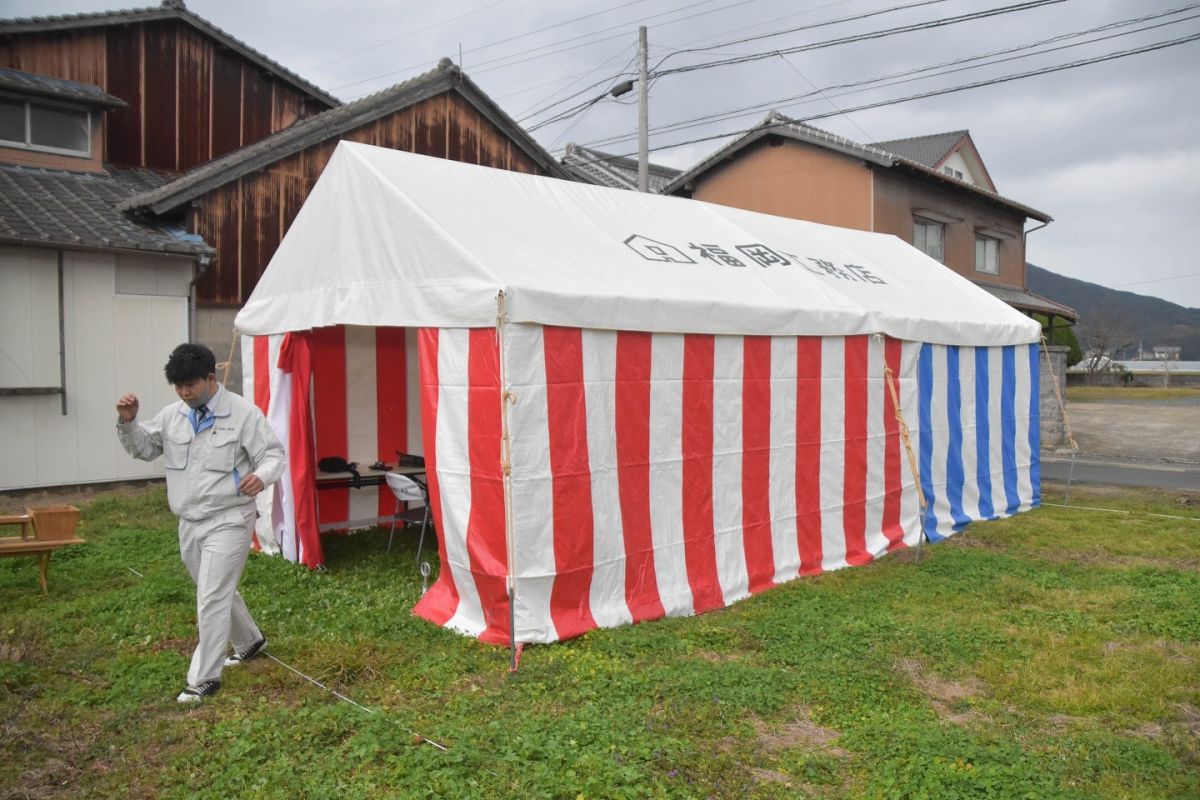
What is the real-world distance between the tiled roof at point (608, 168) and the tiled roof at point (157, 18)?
6259mm

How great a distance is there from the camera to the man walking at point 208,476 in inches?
156

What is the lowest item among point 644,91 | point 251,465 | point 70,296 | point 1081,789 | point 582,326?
point 1081,789

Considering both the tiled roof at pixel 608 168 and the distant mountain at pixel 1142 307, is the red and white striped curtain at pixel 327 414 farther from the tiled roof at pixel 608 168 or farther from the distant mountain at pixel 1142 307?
the distant mountain at pixel 1142 307

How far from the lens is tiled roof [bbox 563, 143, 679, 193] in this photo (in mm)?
19688

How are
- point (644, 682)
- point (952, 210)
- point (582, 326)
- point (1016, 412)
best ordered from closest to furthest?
1. point (644, 682)
2. point (582, 326)
3. point (1016, 412)
4. point (952, 210)

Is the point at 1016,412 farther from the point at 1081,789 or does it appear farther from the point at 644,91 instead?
the point at 644,91

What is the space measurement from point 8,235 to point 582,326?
6.80m

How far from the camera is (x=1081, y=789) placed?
3.18 meters

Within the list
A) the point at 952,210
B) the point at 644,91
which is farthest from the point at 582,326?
the point at 952,210

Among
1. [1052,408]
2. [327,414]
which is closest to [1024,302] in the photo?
[1052,408]

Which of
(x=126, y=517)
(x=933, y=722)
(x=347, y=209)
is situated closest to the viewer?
(x=933, y=722)

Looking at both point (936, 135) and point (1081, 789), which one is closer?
point (1081, 789)

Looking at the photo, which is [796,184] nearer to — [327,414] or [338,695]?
[327,414]

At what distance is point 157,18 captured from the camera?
40.8ft
